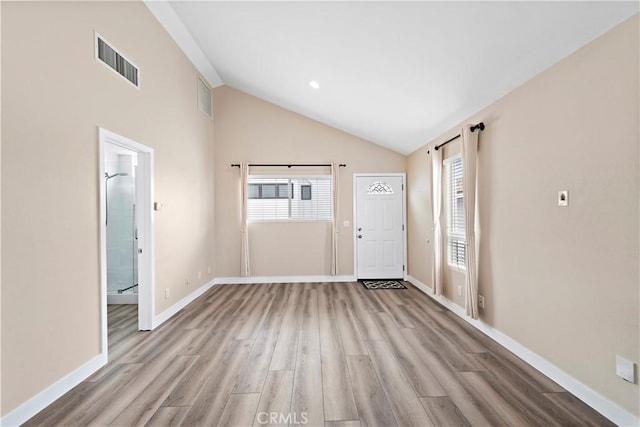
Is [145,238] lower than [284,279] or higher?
higher

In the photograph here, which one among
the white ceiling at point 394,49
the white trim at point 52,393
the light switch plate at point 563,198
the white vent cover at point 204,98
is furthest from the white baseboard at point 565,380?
the white vent cover at point 204,98

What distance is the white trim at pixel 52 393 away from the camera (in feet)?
5.94

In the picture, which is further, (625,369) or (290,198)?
(290,198)

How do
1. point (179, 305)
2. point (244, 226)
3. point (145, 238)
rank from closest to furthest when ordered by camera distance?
point (145, 238) → point (179, 305) → point (244, 226)

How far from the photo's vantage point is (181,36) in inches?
159

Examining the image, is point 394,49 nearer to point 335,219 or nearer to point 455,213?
point 455,213

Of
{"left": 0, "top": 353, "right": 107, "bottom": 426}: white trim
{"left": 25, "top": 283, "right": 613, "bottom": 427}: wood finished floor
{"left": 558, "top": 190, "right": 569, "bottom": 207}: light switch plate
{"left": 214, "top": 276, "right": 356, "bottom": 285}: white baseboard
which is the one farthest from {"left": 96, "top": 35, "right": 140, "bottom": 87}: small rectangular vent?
{"left": 558, "top": 190, "right": 569, "bottom": 207}: light switch plate

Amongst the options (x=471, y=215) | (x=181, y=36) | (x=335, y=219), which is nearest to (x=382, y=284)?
(x=335, y=219)

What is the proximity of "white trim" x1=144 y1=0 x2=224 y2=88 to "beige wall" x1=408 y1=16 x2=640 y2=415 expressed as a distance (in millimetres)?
4022

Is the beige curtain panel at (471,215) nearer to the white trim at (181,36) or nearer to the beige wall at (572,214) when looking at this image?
the beige wall at (572,214)

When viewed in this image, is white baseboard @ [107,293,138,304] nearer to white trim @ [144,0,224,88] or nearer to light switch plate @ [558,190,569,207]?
white trim @ [144,0,224,88]

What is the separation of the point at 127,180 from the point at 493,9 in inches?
203

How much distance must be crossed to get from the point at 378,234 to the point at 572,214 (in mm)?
3739

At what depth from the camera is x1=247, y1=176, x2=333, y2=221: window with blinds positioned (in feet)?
18.9
